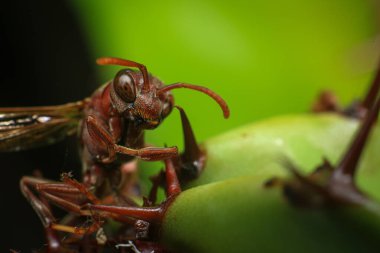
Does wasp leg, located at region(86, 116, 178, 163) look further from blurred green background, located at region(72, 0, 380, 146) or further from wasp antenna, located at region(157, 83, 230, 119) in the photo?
blurred green background, located at region(72, 0, 380, 146)

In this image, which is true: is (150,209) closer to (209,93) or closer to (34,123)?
(209,93)

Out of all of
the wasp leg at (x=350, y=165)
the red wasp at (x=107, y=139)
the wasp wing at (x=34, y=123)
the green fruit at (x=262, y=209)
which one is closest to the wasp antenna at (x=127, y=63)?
the red wasp at (x=107, y=139)

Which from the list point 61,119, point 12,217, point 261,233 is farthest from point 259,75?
point 261,233

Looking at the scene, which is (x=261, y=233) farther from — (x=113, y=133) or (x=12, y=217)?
(x=12, y=217)

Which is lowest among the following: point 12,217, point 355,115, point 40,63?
point 12,217

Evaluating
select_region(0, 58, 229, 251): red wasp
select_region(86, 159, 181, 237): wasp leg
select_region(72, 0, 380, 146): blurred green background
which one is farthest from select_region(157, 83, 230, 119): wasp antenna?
select_region(72, 0, 380, 146): blurred green background

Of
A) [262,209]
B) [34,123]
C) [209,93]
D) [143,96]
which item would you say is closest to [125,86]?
[143,96]

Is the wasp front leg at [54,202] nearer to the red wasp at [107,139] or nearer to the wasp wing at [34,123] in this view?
the red wasp at [107,139]

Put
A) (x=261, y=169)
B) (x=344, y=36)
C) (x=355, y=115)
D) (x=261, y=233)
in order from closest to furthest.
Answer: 1. (x=261, y=233)
2. (x=261, y=169)
3. (x=355, y=115)
4. (x=344, y=36)
